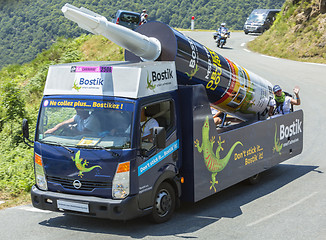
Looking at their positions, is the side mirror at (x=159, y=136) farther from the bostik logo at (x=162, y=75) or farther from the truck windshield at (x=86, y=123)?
the bostik logo at (x=162, y=75)

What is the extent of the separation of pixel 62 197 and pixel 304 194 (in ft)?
16.7

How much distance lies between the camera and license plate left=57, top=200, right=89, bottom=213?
8031 mm

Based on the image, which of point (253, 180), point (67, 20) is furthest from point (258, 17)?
point (253, 180)

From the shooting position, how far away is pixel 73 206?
8102 millimetres

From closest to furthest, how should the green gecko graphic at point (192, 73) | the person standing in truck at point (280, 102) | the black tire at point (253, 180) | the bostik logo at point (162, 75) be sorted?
the bostik logo at point (162, 75)
the green gecko graphic at point (192, 73)
the black tire at point (253, 180)
the person standing in truck at point (280, 102)

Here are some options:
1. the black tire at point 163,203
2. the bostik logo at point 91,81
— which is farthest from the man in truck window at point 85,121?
the black tire at point 163,203

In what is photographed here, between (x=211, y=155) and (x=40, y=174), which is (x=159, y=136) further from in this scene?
(x=40, y=174)

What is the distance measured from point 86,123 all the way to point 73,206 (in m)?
1.27

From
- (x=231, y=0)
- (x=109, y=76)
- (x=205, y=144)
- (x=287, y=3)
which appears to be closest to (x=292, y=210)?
(x=205, y=144)

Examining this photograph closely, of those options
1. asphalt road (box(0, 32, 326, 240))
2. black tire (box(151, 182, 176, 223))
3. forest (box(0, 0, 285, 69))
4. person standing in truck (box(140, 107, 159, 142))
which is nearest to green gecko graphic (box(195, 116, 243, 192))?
asphalt road (box(0, 32, 326, 240))

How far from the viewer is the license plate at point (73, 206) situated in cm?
803

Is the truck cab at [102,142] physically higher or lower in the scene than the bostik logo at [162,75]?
lower

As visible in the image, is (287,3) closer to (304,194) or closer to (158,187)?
(304,194)

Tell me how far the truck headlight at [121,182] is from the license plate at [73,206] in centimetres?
47
